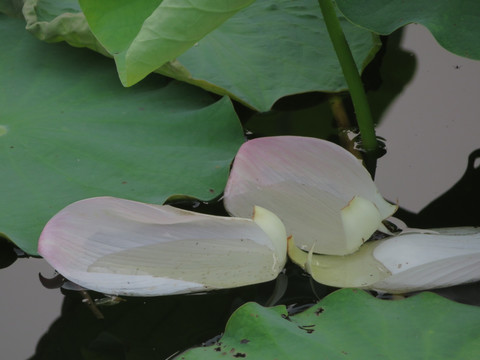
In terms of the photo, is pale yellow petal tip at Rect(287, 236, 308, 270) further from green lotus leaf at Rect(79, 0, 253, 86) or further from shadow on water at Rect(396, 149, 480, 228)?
green lotus leaf at Rect(79, 0, 253, 86)

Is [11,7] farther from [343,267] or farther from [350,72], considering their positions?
[343,267]

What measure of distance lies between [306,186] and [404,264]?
17cm

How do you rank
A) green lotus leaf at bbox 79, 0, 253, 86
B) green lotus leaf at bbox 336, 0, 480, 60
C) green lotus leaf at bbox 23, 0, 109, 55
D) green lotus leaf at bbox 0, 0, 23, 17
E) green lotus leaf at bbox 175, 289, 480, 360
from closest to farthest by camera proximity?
1. green lotus leaf at bbox 175, 289, 480, 360
2. green lotus leaf at bbox 79, 0, 253, 86
3. green lotus leaf at bbox 336, 0, 480, 60
4. green lotus leaf at bbox 23, 0, 109, 55
5. green lotus leaf at bbox 0, 0, 23, 17

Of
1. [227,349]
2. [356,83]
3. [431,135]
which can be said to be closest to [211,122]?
[356,83]

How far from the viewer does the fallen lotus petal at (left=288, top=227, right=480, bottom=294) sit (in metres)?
0.93

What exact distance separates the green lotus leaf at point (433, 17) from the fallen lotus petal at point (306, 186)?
0.67 ft

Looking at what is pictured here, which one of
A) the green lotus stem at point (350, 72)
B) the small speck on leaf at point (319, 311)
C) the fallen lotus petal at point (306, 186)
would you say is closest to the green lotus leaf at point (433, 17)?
the green lotus stem at point (350, 72)

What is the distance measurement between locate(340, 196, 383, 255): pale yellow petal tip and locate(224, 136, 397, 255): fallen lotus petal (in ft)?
0.04

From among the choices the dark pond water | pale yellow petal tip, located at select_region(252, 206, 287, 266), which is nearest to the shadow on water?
the dark pond water

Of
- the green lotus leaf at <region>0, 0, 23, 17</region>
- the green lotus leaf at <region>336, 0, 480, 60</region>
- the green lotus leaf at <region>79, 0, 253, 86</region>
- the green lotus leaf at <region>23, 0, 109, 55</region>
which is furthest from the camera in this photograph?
the green lotus leaf at <region>0, 0, 23, 17</region>

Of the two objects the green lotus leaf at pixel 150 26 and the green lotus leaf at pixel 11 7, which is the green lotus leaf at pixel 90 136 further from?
the green lotus leaf at pixel 150 26

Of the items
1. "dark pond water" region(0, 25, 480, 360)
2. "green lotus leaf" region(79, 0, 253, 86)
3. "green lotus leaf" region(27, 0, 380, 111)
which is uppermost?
"green lotus leaf" region(79, 0, 253, 86)

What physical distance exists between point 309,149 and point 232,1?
22cm

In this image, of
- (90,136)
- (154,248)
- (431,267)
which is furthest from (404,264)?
→ (90,136)
